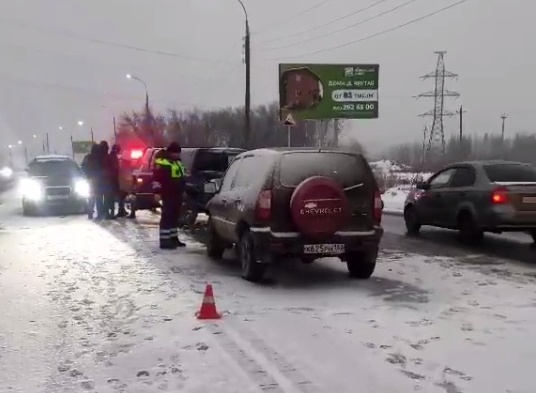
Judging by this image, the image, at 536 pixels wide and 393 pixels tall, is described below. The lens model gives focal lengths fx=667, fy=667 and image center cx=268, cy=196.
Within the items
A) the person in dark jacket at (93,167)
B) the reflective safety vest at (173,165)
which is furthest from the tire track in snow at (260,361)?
the person in dark jacket at (93,167)

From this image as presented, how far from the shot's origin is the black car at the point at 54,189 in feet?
62.4

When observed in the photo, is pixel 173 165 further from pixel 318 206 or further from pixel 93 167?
pixel 93 167

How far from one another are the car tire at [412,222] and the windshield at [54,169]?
9.91m

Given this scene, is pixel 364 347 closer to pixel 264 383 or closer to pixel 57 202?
pixel 264 383

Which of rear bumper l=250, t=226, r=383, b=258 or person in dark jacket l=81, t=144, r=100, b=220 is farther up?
person in dark jacket l=81, t=144, r=100, b=220

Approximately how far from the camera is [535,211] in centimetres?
1166

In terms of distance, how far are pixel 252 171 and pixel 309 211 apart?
1402 millimetres

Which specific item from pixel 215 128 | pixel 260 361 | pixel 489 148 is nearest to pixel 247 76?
pixel 260 361

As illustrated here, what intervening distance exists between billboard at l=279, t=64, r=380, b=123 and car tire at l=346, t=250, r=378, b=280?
67.8ft

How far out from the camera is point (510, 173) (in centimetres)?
1238

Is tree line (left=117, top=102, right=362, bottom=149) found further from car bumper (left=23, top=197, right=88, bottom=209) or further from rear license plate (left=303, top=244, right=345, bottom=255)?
rear license plate (left=303, top=244, right=345, bottom=255)

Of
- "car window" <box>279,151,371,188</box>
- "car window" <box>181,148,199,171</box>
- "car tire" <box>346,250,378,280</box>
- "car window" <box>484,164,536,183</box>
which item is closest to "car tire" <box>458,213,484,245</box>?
"car window" <box>484,164,536,183</box>

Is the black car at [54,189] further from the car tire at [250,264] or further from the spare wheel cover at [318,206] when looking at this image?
the spare wheel cover at [318,206]

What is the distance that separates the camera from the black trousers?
11.7 m
